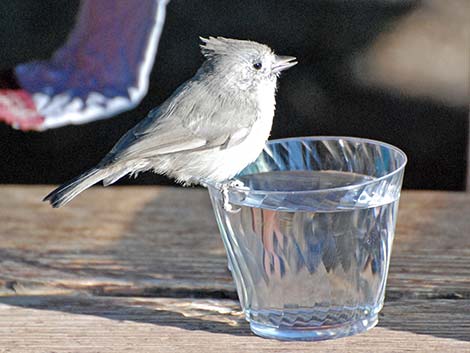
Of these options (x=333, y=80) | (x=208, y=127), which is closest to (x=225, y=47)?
(x=208, y=127)

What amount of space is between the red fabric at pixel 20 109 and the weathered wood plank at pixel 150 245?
19 cm

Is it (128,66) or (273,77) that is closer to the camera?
(273,77)

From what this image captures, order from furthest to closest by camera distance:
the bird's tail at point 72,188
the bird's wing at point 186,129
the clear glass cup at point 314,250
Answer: the bird's wing at point 186,129 → the bird's tail at point 72,188 → the clear glass cup at point 314,250

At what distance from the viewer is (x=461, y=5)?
329cm

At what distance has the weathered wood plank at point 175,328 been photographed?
171cm

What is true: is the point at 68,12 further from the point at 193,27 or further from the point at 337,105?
the point at 337,105

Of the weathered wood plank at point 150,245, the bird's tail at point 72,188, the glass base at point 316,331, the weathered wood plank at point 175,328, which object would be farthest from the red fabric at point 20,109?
the glass base at point 316,331

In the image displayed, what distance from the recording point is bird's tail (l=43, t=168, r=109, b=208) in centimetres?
200

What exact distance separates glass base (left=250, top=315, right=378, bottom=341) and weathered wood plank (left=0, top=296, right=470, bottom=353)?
0.5 inches

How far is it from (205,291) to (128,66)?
94cm

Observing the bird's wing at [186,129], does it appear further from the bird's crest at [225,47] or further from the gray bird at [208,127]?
the bird's crest at [225,47]

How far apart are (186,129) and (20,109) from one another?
741 mm

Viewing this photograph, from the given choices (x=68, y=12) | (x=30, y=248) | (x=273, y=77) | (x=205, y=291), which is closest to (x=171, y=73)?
(x=68, y=12)

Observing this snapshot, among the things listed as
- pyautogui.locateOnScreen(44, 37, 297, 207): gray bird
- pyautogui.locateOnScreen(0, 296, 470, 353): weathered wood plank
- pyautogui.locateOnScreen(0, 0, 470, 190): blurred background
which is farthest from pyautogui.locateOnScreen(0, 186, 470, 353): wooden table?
pyautogui.locateOnScreen(0, 0, 470, 190): blurred background
